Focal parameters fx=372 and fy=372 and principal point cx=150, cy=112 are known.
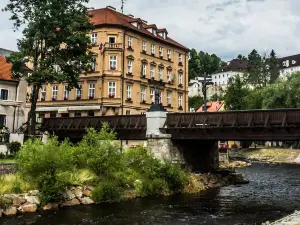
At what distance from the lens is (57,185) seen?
65.6ft

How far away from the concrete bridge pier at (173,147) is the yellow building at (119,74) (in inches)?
550

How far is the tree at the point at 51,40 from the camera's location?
112ft

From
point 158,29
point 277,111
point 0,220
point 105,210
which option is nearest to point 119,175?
point 105,210

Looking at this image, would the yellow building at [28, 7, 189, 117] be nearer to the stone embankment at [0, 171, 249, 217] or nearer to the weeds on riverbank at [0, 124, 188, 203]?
the weeds on riverbank at [0, 124, 188, 203]

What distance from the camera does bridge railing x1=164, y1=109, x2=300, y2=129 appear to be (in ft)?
81.8

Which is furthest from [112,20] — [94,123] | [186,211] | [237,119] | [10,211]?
[10,211]

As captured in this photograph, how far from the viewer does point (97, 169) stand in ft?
78.0

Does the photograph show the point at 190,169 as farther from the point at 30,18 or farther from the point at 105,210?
the point at 30,18

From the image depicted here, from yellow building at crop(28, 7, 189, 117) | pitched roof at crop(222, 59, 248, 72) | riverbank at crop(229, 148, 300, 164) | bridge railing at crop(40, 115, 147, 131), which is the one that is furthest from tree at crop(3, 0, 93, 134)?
pitched roof at crop(222, 59, 248, 72)

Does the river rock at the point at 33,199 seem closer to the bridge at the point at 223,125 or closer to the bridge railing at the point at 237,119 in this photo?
the bridge at the point at 223,125

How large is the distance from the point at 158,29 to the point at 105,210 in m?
42.5

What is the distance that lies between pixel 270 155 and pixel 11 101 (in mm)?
47741

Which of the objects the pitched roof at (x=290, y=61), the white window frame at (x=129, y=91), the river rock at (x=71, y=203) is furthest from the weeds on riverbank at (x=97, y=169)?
the pitched roof at (x=290, y=61)

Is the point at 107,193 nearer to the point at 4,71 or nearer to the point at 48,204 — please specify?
the point at 48,204
